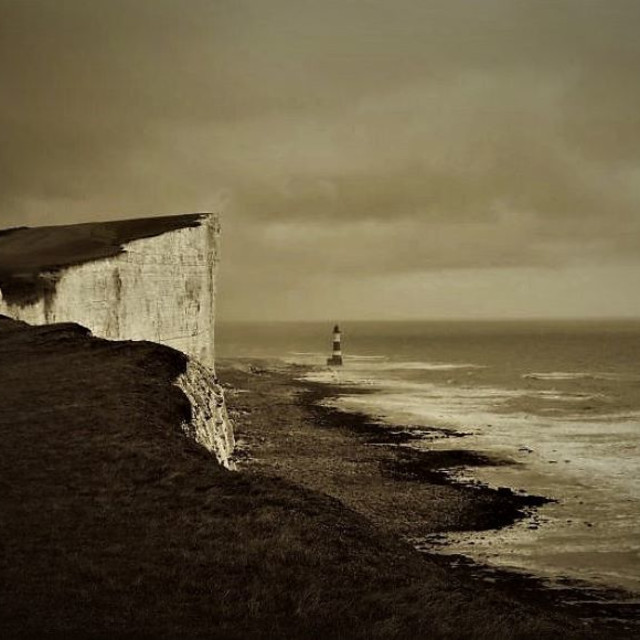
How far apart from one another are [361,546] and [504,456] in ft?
75.4

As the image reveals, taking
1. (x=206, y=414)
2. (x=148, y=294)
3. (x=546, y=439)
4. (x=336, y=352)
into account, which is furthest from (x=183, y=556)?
(x=336, y=352)

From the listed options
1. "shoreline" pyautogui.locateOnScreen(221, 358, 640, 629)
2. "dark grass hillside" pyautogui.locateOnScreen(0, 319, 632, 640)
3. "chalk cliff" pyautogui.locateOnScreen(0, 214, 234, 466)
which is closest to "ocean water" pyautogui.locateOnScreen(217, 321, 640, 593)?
"shoreline" pyautogui.locateOnScreen(221, 358, 640, 629)

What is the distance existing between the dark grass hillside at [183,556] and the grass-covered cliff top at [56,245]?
597 inches

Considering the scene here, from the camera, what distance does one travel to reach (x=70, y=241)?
3459 cm

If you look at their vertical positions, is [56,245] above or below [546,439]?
above

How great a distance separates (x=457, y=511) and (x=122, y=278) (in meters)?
15.3

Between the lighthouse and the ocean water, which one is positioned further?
the lighthouse

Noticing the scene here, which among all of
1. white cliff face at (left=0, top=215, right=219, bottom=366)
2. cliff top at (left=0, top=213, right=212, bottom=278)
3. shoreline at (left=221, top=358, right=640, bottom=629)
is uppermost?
cliff top at (left=0, top=213, right=212, bottom=278)

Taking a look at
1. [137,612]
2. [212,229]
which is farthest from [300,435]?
[137,612]

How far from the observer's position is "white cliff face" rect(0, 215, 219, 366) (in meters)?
26.4

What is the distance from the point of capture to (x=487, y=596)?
713cm

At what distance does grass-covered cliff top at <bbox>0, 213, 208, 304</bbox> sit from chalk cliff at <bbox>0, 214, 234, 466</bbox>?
0.04m

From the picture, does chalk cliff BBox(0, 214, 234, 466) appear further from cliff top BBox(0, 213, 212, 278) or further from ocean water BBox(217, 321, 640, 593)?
ocean water BBox(217, 321, 640, 593)

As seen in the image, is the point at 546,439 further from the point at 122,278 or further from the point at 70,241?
the point at 70,241
